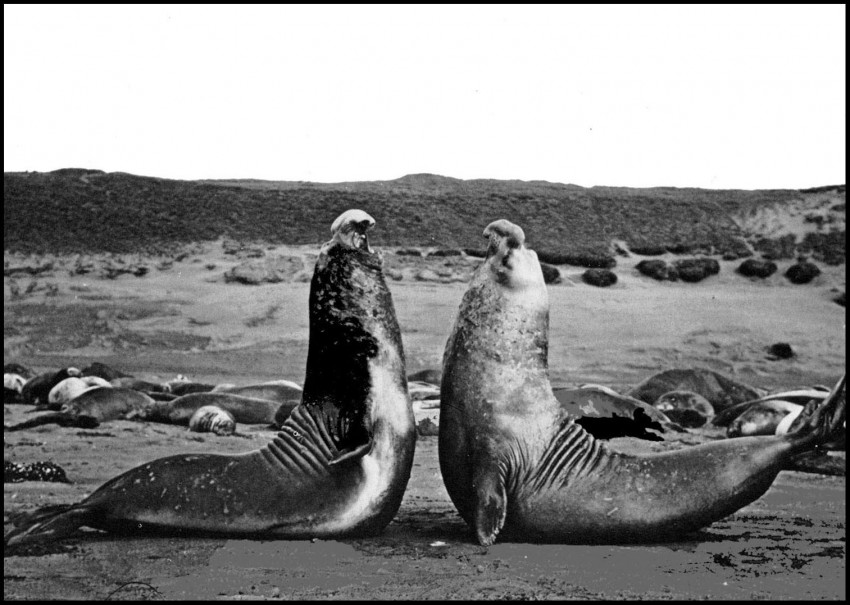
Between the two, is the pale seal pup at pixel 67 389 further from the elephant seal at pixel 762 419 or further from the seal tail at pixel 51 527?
the elephant seal at pixel 762 419

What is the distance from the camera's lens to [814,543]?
252 inches

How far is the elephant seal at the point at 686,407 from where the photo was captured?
32.4 ft

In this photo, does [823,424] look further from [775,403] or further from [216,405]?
[216,405]

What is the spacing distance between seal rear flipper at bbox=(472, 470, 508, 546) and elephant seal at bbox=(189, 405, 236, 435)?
3.53m

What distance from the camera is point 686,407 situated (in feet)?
33.2

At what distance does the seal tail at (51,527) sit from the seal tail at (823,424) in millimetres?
4051

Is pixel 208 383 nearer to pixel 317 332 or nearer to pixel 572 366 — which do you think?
pixel 572 366

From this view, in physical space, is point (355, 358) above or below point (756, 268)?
below

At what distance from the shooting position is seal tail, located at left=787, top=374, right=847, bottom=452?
618cm

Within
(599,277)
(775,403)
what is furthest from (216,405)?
(599,277)

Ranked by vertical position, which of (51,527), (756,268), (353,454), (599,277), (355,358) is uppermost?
(756,268)

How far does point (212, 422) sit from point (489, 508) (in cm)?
375

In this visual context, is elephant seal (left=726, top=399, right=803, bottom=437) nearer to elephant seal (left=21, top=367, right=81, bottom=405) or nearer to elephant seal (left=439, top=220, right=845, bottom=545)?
elephant seal (left=439, top=220, right=845, bottom=545)

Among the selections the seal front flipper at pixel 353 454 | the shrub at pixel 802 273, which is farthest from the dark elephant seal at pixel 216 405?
the shrub at pixel 802 273
